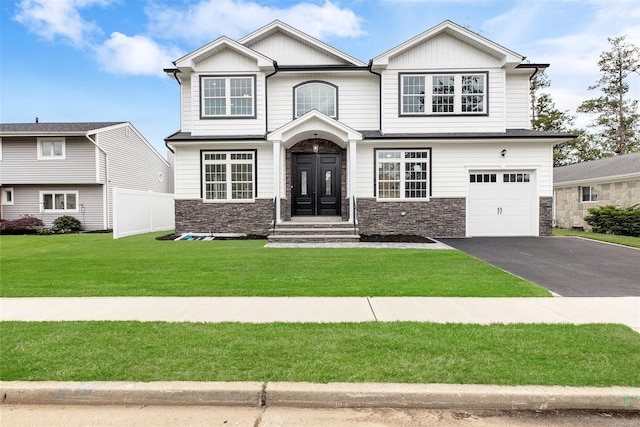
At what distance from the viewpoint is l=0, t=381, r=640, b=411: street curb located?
2.96 metres

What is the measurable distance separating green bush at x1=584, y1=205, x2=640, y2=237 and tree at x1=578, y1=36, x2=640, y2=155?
1769cm

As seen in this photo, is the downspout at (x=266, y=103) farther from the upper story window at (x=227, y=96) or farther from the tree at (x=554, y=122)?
the tree at (x=554, y=122)

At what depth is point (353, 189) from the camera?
13680 mm

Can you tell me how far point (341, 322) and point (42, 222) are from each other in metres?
22.5

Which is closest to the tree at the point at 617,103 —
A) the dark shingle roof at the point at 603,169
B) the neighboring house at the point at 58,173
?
the dark shingle roof at the point at 603,169

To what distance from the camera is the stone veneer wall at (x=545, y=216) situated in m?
14.2

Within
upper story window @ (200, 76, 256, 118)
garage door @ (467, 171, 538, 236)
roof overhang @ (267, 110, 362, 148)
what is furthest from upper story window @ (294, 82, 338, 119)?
garage door @ (467, 171, 538, 236)

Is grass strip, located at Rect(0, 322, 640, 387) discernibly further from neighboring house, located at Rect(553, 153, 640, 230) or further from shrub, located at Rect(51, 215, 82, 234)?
shrub, located at Rect(51, 215, 82, 234)

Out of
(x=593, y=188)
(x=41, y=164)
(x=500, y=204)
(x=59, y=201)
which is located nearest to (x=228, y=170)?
(x=500, y=204)

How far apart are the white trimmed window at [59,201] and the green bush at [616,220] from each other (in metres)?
26.8

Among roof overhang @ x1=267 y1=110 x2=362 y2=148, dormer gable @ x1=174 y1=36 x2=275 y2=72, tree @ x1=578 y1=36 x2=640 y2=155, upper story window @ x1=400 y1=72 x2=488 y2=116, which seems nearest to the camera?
roof overhang @ x1=267 y1=110 x2=362 y2=148

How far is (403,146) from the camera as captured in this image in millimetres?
14508

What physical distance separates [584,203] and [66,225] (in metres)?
27.5

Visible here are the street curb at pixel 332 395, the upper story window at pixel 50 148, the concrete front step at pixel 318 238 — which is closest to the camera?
the street curb at pixel 332 395
